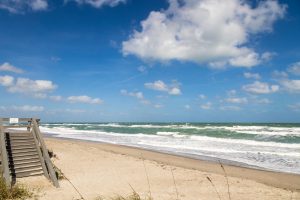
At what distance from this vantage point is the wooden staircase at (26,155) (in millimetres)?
11445

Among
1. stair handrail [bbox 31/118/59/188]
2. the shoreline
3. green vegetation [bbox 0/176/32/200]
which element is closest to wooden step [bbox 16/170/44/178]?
stair handrail [bbox 31/118/59/188]

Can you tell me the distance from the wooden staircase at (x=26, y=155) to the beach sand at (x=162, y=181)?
50 centimetres

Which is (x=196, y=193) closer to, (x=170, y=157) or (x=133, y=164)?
(x=133, y=164)

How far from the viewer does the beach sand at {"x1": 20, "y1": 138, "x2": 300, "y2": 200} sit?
32.5ft

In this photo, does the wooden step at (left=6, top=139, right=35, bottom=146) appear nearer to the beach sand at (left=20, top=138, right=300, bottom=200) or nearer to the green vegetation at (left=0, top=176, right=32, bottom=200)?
the beach sand at (left=20, top=138, right=300, bottom=200)

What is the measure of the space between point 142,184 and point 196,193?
2.13 m

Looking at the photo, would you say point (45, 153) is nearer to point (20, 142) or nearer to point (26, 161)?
point (26, 161)

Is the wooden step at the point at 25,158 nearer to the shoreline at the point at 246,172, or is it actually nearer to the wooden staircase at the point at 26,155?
the wooden staircase at the point at 26,155

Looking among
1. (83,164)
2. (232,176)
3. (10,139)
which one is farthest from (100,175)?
(232,176)

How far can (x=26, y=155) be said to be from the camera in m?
12.8

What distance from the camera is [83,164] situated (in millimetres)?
15266

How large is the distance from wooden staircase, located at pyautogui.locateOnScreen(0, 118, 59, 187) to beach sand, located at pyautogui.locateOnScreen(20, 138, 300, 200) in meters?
0.50

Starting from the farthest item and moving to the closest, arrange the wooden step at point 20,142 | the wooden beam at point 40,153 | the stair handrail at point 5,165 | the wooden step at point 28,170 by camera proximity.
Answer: the wooden step at point 20,142, the wooden beam at point 40,153, the wooden step at point 28,170, the stair handrail at point 5,165

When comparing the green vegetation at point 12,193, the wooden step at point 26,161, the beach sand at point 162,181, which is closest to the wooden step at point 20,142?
the wooden step at point 26,161
